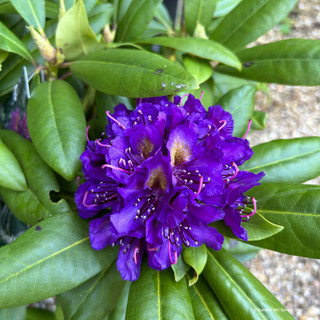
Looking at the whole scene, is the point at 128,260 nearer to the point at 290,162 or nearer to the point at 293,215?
the point at 293,215

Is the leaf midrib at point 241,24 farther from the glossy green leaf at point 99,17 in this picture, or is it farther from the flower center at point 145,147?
the flower center at point 145,147

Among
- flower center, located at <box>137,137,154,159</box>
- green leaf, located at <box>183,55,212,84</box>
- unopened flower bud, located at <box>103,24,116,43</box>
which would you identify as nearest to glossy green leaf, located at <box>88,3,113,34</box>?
unopened flower bud, located at <box>103,24,116,43</box>

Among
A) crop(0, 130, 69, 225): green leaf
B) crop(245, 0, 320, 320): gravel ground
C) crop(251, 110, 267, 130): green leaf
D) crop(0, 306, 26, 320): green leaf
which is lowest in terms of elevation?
crop(245, 0, 320, 320): gravel ground

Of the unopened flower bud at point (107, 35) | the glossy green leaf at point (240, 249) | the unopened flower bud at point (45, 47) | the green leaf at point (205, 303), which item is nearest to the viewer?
the green leaf at point (205, 303)

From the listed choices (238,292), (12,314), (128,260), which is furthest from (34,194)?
(238,292)

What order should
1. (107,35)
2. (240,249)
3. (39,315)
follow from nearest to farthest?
(107,35)
(39,315)
(240,249)

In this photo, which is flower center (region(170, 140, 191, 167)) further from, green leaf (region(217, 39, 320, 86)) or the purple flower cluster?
green leaf (region(217, 39, 320, 86))

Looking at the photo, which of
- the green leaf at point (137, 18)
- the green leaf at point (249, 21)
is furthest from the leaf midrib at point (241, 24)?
the green leaf at point (137, 18)
